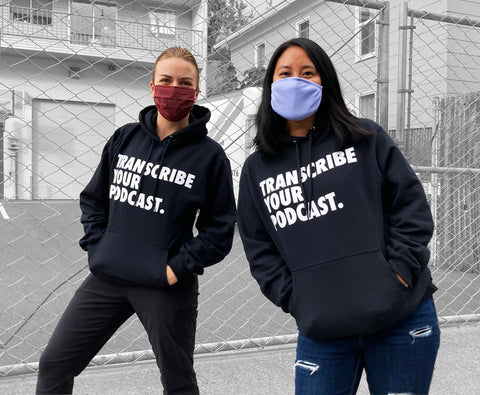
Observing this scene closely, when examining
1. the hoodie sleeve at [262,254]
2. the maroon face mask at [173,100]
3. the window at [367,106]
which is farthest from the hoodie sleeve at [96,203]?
the window at [367,106]

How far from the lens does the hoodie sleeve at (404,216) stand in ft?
5.74

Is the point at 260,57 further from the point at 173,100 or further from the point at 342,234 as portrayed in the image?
the point at 342,234

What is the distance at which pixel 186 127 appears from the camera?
2293mm

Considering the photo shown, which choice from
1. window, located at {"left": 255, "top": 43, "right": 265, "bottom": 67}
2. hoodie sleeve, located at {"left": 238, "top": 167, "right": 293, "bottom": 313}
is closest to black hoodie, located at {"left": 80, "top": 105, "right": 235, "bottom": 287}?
hoodie sleeve, located at {"left": 238, "top": 167, "right": 293, "bottom": 313}

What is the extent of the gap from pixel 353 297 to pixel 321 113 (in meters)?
0.69

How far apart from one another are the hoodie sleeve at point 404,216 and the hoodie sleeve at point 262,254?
376 millimetres

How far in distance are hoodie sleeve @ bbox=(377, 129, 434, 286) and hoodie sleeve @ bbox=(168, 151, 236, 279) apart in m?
0.74

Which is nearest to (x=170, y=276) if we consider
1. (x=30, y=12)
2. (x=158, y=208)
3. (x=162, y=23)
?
(x=158, y=208)

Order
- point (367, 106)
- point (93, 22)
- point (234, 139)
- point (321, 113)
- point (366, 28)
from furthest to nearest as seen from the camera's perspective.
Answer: point (367, 106) < point (234, 139) < point (366, 28) < point (93, 22) < point (321, 113)

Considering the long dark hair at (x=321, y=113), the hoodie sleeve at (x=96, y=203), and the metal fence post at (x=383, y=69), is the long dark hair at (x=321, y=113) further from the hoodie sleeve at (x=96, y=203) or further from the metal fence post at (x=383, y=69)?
the metal fence post at (x=383, y=69)

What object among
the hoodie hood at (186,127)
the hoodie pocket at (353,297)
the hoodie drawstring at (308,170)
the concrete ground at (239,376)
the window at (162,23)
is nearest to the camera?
the hoodie pocket at (353,297)

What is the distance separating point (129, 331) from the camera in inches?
174

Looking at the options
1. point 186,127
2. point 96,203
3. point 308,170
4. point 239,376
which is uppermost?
point 186,127

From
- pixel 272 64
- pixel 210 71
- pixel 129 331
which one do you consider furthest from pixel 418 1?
pixel 272 64
